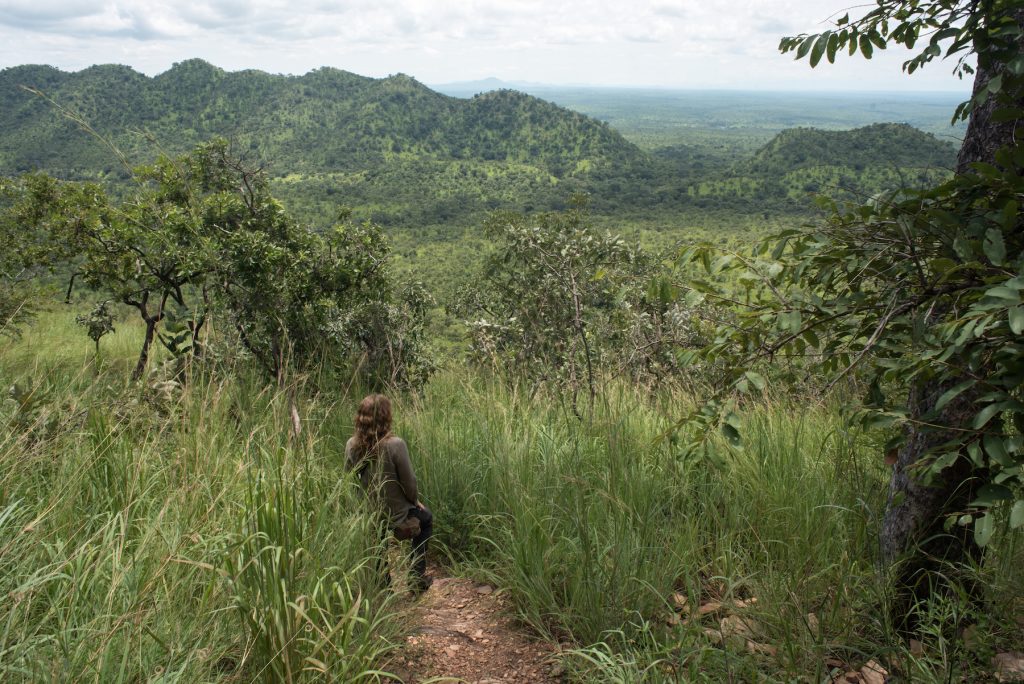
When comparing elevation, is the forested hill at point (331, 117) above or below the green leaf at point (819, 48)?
above

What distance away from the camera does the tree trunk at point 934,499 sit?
2.31 metres

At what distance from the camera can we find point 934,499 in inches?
96.3

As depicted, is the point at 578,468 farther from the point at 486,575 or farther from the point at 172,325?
the point at 172,325

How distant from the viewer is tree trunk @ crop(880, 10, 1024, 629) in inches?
91.0

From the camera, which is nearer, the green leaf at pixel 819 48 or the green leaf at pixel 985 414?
the green leaf at pixel 985 414

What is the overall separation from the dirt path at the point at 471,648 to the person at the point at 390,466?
421 mm

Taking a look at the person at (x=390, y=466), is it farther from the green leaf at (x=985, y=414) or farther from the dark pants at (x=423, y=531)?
the green leaf at (x=985, y=414)

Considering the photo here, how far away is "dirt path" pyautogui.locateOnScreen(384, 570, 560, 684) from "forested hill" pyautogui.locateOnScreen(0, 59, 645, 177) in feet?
354

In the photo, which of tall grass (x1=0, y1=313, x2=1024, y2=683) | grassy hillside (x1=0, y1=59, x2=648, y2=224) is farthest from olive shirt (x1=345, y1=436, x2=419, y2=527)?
grassy hillside (x1=0, y1=59, x2=648, y2=224)

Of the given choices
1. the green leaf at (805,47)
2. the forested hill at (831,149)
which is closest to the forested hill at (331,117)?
the forested hill at (831,149)

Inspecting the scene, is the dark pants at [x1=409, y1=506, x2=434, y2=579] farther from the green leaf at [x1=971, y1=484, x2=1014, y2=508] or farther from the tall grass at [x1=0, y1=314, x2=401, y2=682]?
the green leaf at [x1=971, y1=484, x2=1014, y2=508]

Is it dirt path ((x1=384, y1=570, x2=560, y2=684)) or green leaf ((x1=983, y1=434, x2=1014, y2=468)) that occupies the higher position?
green leaf ((x1=983, y1=434, x2=1014, y2=468))

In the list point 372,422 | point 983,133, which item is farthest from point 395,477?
point 983,133

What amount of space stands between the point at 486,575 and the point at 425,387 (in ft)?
8.65
